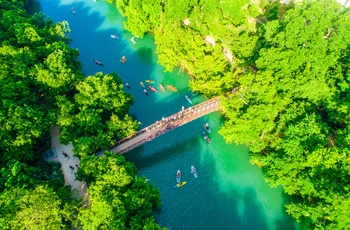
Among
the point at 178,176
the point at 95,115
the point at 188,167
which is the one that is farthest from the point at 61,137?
the point at 188,167

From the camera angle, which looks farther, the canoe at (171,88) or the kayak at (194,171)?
the canoe at (171,88)

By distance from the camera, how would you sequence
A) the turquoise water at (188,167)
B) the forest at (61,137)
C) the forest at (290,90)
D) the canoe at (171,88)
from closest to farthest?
1. the forest at (61,137)
2. the forest at (290,90)
3. the turquoise water at (188,167)
4. the canoe at (171,88)

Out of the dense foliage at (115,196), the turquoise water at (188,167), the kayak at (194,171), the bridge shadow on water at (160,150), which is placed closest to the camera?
the dense foliage at (115,196)

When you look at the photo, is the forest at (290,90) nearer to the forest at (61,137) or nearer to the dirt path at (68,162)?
the forest at (61,137)

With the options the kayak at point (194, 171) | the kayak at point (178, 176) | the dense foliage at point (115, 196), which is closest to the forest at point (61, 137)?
the dense foliage at point (115, 196)

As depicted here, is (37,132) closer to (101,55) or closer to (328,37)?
(101,55)

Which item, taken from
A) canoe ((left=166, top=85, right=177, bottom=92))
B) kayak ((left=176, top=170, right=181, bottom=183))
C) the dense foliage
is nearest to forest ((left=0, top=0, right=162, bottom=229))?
the dense foliage

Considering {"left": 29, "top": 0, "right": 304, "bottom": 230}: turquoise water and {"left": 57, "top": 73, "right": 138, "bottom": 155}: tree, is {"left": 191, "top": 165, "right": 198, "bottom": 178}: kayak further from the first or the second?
{"left": 57, "top": 73, "right": 138, "bottom": 155}: tree
